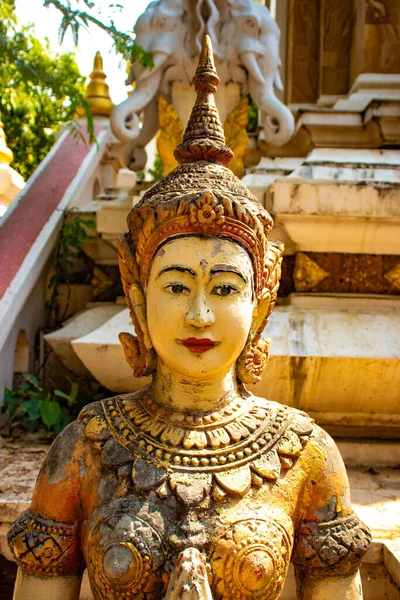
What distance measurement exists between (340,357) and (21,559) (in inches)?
86.1

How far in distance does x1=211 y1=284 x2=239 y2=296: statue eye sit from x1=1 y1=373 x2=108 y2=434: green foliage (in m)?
2.22

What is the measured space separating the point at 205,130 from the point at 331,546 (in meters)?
1.46

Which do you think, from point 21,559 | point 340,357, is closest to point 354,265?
point 340,357

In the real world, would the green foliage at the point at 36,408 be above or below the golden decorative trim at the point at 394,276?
below

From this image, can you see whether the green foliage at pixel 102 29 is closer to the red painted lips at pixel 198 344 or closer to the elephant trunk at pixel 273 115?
the elephant trunk at pixel 273 115

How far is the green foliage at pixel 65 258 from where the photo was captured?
518 centimetres

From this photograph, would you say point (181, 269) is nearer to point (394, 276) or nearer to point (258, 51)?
point (394, 276)

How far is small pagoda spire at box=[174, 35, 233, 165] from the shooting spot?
7.94 ft

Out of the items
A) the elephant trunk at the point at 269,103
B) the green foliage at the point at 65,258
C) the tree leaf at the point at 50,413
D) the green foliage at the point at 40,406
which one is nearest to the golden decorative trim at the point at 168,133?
the elephant trunk at the point at 269,103

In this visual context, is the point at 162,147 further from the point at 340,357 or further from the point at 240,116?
the point at 340,357

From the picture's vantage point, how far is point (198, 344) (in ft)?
7.07

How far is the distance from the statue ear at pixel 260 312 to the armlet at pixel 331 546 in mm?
676

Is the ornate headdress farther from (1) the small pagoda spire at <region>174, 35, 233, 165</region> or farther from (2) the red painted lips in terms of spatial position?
(2) the red painted lips

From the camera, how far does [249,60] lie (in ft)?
15.8
